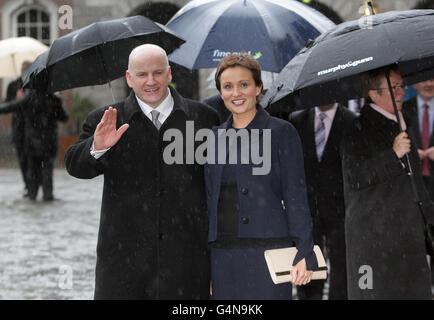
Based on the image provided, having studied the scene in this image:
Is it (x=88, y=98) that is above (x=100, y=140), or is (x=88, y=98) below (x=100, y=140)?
above

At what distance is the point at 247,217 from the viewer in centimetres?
418

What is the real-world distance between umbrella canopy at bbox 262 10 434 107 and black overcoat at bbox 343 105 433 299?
53 centimetres

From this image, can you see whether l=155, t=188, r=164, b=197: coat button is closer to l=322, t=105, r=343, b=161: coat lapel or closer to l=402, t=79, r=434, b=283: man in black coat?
l=322, t=105, r=343, b=161: coat lapel

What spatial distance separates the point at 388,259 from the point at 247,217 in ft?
4.01

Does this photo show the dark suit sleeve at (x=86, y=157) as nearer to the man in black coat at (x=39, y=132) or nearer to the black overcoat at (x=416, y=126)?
the black overcoat at (x=416, y=126)

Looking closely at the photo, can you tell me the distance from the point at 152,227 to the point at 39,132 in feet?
32.2

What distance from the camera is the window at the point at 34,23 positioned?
26.2m

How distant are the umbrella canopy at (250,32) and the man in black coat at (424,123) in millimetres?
1716

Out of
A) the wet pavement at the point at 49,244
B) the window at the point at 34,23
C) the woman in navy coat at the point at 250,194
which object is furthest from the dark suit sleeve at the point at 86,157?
the window at the point at 34,23

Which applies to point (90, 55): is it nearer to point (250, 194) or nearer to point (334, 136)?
point (250, 194)

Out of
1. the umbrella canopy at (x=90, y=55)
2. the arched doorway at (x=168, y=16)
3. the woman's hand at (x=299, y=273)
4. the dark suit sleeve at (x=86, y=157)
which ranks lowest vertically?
the woman's hand at (x=299, y=273)
